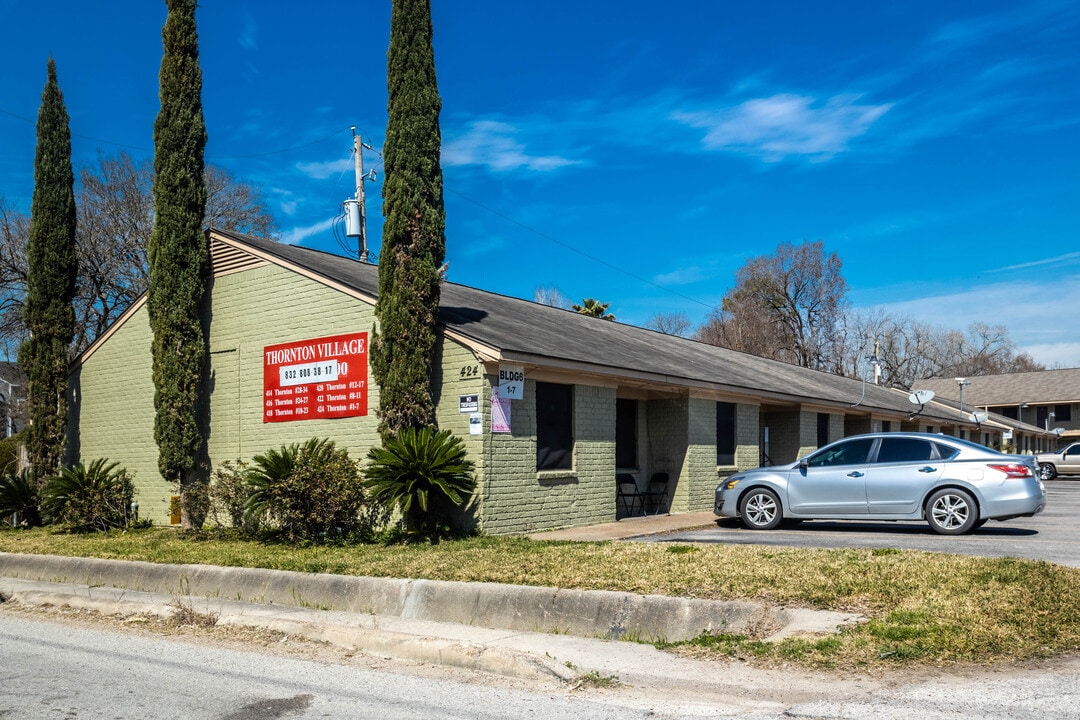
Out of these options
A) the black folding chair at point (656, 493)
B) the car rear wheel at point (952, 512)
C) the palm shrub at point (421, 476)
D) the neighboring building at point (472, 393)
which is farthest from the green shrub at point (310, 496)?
the car rear wheel at point (952, 512)

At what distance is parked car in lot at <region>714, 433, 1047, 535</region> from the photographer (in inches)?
529

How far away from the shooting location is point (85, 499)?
1728cm

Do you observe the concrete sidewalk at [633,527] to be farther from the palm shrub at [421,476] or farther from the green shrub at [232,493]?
the green shrub at [232,493]

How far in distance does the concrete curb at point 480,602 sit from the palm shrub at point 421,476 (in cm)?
257

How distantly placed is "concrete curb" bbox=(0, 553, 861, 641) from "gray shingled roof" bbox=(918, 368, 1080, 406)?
60.3 metres

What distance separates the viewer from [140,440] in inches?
758

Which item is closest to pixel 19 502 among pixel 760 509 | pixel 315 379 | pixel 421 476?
pixel 315 379

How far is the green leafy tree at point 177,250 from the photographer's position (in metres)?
17.1

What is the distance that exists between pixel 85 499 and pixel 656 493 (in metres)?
10.6

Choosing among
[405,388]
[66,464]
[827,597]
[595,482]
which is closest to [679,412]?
[595,482]

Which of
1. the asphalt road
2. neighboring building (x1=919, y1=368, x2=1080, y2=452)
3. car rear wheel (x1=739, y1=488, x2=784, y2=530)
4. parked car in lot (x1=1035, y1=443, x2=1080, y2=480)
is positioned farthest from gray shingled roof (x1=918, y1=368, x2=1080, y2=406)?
the asphalt road

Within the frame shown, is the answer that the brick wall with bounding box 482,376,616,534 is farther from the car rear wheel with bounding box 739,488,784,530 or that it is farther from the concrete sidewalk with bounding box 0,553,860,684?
the concrete sidewalk with bounding box 0,553,860,684

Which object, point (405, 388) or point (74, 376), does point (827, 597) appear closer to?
point (405, 388)

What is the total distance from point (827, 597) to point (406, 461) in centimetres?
646
